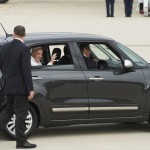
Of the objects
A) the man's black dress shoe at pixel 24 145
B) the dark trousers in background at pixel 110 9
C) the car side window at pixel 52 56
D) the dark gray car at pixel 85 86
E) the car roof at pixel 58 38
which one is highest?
the car roof at pixel 58 38

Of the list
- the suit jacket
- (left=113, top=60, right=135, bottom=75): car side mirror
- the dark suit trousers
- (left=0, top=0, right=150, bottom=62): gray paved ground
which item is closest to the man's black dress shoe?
the dark suit trousers

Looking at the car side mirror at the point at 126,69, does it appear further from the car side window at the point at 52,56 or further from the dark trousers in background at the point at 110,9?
the dark trousers in background at the point at 110,9

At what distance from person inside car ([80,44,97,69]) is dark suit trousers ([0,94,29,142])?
1.45 m

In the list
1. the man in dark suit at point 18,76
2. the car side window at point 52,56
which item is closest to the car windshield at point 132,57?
the car side window at point 52,56

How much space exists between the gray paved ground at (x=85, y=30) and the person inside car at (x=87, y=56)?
0.98 m

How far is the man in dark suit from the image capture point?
8680 mm

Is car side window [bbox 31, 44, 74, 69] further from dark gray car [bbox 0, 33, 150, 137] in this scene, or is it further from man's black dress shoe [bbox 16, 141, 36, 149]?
man's black dress shoe [bbox 16, 141, 36, 149]

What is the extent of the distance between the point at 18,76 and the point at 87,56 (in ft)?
5.53

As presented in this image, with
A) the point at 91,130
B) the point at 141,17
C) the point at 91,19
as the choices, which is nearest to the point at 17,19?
the point at 91,19

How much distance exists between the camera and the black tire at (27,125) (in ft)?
31.1

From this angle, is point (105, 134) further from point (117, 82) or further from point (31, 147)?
point (31, 147)

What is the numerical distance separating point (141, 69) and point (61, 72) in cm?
118

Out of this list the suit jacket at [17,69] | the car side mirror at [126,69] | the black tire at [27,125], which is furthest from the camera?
the car side mirror at [126,69]

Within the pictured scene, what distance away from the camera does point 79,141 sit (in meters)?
9.72
